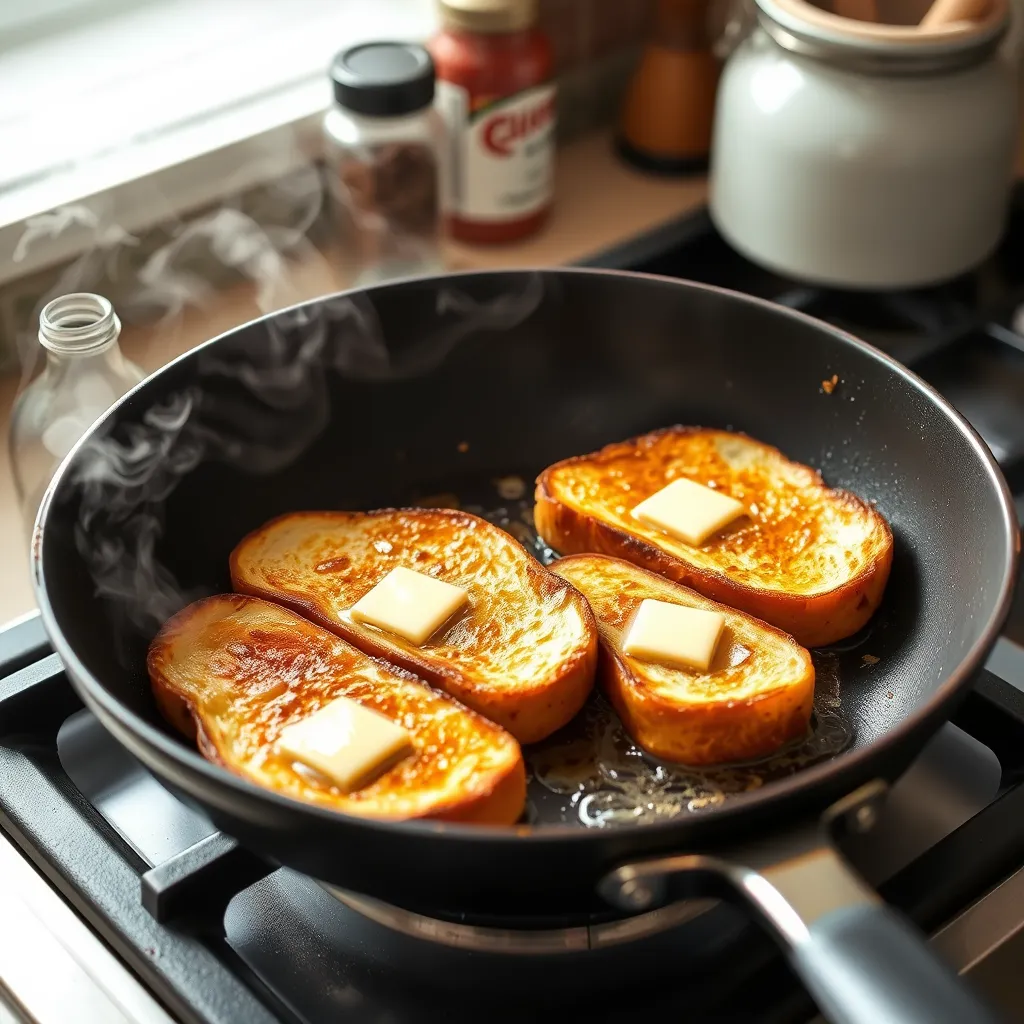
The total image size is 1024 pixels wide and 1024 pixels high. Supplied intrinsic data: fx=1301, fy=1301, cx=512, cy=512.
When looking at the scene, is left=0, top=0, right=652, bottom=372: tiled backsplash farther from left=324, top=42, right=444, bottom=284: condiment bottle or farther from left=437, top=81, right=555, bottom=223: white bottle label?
left=437, top=81, right=555, bottom=223: white bottle label

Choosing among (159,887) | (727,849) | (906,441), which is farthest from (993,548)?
(159,887)

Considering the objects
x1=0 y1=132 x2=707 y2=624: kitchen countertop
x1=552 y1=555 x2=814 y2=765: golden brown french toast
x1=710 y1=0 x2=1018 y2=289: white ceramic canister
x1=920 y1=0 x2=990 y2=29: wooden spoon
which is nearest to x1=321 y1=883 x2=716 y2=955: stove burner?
x1=552 y1=555 x2=814 y2=765: golden brown french toast

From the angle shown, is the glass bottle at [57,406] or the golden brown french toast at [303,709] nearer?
the golden brown french toast at [303,709]

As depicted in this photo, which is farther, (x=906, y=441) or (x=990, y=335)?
(x=990, y=335)

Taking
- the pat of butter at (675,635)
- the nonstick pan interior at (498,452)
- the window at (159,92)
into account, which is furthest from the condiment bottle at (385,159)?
the pat of butter at (675,635)

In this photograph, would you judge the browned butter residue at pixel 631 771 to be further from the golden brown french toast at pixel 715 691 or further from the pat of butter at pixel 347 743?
the pat of butter at pixel 347 743

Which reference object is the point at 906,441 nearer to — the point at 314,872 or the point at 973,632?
the point at 973,632

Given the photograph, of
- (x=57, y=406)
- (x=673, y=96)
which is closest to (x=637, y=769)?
(x=57, y=406)
